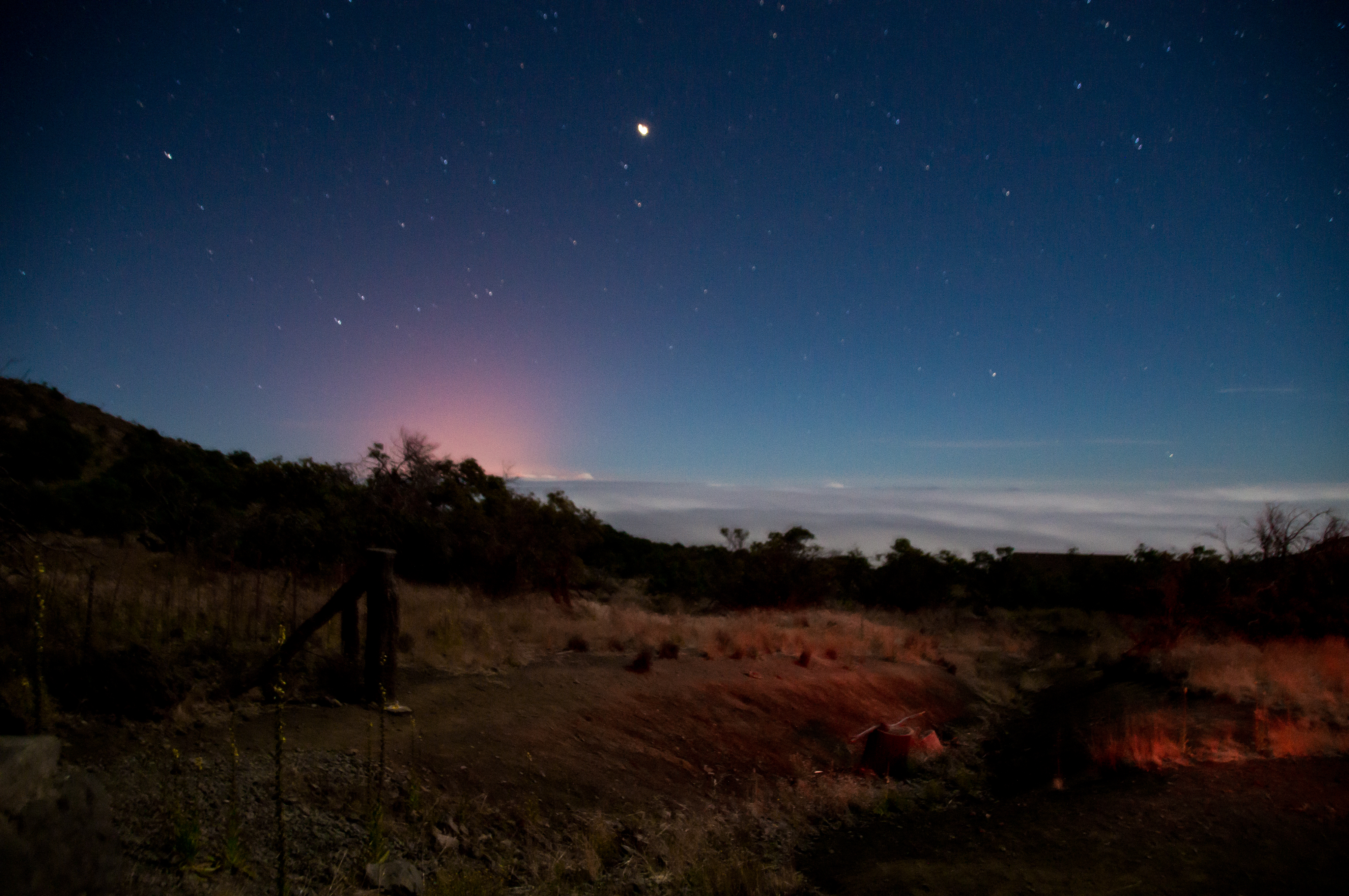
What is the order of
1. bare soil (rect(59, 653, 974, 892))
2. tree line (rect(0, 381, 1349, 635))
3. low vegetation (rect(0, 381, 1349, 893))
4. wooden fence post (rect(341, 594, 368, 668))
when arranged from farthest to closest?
tree line (rect(0, 381, 1349, 635)), wooden fence post (rect(341, 594, 368, 668)), low vegetation (rect(0, 381, 1349, 893)), bare soil (rect(59, 653, 974, 892))

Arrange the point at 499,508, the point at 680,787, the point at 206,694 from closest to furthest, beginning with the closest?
the point at 206,694
the point at 680,787
the point at 499,508

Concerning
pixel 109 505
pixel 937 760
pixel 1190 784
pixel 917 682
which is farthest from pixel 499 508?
pixel 1190 784

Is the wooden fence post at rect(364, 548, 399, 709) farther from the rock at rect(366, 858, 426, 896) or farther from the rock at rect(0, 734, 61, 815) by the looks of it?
the rock at rect(0, 734, 61, 815)

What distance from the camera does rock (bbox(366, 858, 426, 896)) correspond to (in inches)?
178

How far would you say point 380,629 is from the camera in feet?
26.7

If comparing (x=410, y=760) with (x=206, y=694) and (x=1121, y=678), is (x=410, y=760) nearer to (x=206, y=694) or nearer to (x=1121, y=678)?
(x=206, y=694)

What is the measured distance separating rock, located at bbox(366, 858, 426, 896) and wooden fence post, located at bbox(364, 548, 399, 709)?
11.3 feet

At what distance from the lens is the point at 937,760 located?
36.8ft

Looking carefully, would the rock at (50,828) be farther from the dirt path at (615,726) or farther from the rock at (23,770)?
the dirt path at (615,726)

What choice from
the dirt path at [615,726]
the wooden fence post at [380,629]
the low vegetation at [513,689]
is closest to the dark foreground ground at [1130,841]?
the low vegetation at [513,689]

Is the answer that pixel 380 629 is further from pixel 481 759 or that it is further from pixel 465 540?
pixel 465 540

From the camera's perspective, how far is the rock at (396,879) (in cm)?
451

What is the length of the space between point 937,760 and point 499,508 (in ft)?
61.7

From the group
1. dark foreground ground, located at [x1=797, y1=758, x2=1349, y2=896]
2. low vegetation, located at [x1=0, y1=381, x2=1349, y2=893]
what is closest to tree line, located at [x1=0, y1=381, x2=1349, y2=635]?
low vegetation, located at [x1=0, y1=381, x2=1349, y2=893]
